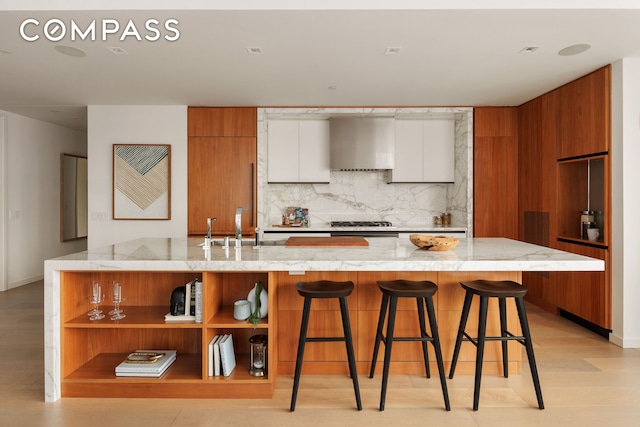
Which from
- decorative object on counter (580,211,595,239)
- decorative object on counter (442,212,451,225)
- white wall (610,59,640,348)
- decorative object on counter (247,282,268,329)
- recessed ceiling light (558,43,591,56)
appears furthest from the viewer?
decorative object on counter (442,212,451,225)

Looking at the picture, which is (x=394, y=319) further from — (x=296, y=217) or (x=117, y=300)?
(x=296, y=217)

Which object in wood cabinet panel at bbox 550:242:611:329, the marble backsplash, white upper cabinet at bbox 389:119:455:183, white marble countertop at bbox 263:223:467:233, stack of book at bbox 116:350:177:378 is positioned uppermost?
white upper cabinet at bbox 389:119:455:183

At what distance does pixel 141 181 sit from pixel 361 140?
274 cm

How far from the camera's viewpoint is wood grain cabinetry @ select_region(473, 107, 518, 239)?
5410 mm

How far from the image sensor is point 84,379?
8.62 feet

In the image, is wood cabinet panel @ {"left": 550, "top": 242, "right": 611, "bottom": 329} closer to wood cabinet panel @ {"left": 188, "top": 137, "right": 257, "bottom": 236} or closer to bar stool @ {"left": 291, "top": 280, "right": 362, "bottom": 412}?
bar stool @ {"left": 291, "top": 280, "right": 362, "bottom": 412}

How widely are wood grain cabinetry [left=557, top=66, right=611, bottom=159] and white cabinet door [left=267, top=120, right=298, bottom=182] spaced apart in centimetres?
300

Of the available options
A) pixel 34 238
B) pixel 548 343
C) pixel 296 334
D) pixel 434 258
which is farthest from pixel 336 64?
pixel 34 238

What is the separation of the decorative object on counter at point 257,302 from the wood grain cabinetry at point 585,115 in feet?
10.3

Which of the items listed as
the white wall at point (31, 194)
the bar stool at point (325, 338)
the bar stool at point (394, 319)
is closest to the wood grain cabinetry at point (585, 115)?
the bar stool at point (394, 319)

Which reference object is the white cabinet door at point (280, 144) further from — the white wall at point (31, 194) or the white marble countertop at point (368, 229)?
the white wall at point (31, 194)

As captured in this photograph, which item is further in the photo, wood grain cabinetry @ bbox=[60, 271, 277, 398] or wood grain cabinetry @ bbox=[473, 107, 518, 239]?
wood grain cabinetry @ bbox=[473, 107, 518, 239]

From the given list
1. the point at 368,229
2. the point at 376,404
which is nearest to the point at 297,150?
the point at 368,229

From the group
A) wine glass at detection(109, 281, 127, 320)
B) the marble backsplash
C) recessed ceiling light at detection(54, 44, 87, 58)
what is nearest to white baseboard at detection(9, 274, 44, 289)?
the marble backsplash
